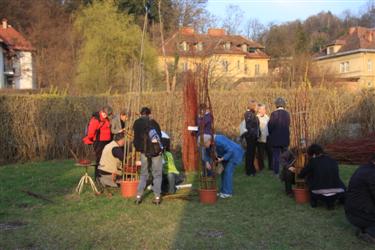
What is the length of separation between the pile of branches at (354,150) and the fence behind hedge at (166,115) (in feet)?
6.87

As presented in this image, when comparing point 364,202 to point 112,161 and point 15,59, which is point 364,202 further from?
point 15,59

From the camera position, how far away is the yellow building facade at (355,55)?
190 ft

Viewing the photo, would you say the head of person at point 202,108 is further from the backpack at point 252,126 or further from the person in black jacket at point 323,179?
the backpack at point 252,126

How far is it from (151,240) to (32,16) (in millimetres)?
51931

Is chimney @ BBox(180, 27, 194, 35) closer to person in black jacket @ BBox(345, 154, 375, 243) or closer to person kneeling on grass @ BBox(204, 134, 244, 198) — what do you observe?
person kneeling on grass @ BBox(204, 134, 244, 198)

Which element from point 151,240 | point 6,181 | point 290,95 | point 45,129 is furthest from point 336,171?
point 45,129

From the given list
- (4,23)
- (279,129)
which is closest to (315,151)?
(279,129)

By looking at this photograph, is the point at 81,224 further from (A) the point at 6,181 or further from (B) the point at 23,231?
(A) the point at 6,181

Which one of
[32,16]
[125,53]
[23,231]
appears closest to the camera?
[23,231]

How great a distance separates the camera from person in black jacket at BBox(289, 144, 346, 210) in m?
7.67

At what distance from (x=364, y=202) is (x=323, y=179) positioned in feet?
4.94

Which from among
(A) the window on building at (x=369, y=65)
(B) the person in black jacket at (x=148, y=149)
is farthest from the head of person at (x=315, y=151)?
(A) the window on building at (x=369, y=65)

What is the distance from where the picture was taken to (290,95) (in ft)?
53.8

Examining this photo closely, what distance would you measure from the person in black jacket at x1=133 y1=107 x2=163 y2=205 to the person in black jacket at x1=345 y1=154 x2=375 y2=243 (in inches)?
135
